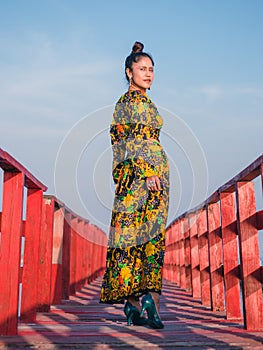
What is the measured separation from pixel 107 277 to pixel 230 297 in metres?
0.89

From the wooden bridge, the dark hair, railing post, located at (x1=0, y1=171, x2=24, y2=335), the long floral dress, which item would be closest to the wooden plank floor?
A: the wooden bridge

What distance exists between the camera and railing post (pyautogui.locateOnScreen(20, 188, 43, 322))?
2611 mm

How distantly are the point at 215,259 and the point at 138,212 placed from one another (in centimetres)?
118

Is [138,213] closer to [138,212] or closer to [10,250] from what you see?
[138,212]

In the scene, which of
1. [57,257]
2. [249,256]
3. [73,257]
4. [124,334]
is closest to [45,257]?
[57,257]

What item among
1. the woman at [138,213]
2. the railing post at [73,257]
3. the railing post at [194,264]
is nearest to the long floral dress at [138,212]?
the woman at [138,213]

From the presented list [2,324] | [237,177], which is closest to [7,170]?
[2,324]

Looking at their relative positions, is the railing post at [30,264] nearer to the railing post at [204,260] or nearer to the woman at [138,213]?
the woman at [138,213]

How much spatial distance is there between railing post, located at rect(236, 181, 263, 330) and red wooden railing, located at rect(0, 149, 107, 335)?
1180mm

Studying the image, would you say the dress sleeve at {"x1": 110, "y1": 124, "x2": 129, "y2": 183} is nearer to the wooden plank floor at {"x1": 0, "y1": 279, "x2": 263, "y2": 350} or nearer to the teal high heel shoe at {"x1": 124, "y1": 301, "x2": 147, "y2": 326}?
the teal high heel shoe at {"x1": 124, "y1": 301, "x2": 147, "y2": 326}

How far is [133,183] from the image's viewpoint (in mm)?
2523

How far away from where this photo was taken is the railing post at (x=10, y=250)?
2.06 meters

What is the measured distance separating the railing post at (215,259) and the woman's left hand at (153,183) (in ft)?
3.88

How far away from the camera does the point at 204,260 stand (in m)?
3.93
